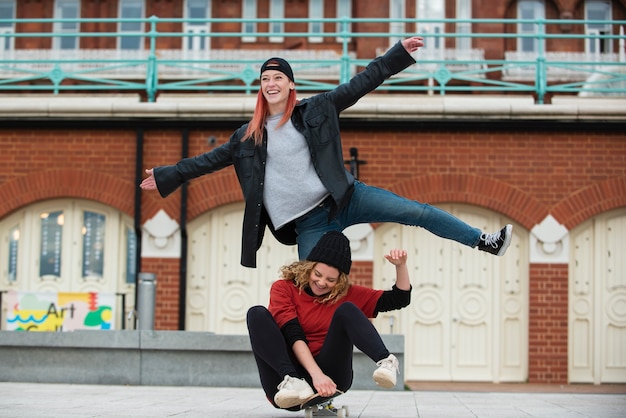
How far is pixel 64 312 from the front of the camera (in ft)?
42.9

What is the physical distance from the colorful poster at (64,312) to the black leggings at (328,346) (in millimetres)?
8089

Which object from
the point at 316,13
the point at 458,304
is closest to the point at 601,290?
the point at 458,304

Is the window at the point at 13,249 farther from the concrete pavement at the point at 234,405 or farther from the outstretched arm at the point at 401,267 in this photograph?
the outstretched arm at the point at 401,267

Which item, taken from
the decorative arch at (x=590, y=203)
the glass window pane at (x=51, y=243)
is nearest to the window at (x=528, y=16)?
the decorative arch at (x=590, y=203)

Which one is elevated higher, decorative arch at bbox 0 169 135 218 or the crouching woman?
decorative arch at bbox 0 169 135 218

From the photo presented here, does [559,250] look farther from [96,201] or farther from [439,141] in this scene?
[96,201]

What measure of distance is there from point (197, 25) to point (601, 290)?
10330 mm

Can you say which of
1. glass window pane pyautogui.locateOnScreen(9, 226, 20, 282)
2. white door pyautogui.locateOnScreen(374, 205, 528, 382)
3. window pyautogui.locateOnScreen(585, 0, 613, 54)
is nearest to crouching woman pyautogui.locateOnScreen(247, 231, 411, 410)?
white door pyautogui.locateOnScreen(374, 205, 528, 382)

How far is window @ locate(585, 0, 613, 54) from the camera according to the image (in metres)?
19.9

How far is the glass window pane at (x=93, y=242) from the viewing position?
13.8 m

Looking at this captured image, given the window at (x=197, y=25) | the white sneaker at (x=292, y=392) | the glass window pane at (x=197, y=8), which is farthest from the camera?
the glass window pane at (x=197, y=8)

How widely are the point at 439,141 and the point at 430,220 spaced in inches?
315

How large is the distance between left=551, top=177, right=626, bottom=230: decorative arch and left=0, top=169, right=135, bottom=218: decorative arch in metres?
5.60

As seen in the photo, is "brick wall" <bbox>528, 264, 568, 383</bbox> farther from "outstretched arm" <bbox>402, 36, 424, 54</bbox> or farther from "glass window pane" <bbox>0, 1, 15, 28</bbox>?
"glass window pane" <bbox>0, 1, 15, 28</bbox>
